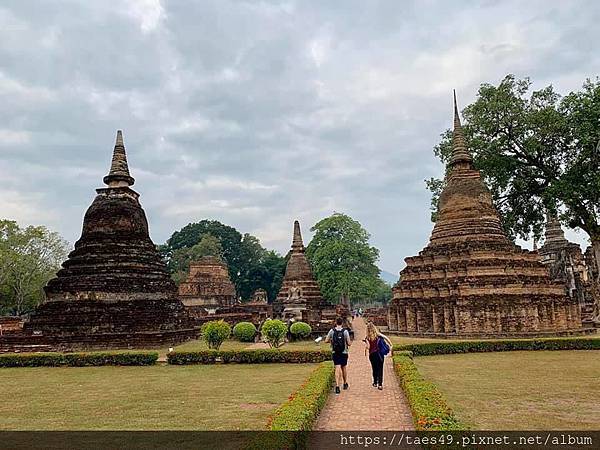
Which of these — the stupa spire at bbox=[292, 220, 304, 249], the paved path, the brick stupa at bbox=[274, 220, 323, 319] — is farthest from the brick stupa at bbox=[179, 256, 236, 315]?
the paved path

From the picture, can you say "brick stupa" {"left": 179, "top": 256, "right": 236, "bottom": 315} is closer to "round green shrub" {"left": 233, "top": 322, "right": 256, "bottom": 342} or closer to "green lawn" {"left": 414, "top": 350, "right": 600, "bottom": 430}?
"round green shrub" {"left": 233, "top": 322, "right": 256, "bottom": 342}

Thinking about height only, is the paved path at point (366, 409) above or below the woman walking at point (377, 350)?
below

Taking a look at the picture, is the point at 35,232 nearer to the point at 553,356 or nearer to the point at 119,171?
the point at 119,171

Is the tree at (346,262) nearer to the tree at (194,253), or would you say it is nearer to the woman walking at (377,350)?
the tree at (194,253)

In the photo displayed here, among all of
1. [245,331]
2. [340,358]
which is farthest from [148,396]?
[245,331]

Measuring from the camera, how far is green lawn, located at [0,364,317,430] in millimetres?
8695

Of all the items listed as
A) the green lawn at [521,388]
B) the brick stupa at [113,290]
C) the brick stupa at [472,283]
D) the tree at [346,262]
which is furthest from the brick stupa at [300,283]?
the green lawn at [521,388]

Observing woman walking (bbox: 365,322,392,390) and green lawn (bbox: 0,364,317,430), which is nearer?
green lawn (bbox: 0,364,317,430)

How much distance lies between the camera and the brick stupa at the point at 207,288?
5162 cm

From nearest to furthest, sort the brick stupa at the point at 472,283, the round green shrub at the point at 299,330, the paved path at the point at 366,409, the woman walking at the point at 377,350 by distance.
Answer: the paved path at the point at 366,409
the woman walking at the point at 377,350
the brick stupa at the point at 472,283
the round green shrub at the point at 299,330

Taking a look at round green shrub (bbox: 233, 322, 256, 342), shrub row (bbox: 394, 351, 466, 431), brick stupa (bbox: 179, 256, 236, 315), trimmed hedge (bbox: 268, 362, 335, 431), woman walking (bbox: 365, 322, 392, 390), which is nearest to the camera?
shrub row (bbox: 394, 351, 466, 431)

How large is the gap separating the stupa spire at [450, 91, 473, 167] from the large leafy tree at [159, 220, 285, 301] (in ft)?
183

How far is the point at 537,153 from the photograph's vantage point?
2912cm

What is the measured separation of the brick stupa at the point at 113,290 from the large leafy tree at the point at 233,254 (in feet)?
172
